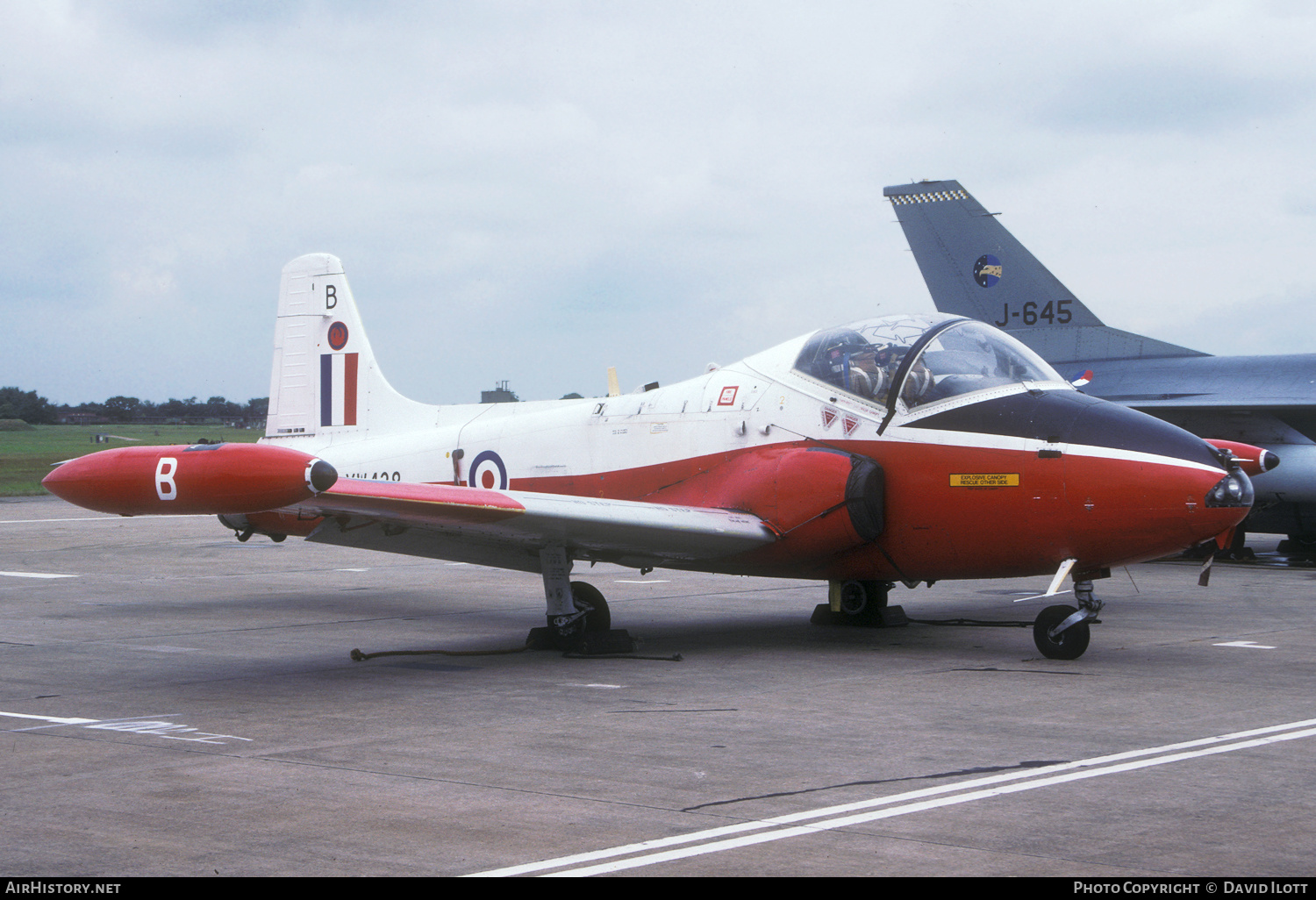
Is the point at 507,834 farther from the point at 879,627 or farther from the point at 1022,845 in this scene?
the point at 879,627

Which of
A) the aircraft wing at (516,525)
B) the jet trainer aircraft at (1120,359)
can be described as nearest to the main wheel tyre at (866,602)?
the aircraft wing at (516,525)

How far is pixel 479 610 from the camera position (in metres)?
13.4

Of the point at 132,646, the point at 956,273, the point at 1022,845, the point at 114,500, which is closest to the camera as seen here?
the point at 1022,845

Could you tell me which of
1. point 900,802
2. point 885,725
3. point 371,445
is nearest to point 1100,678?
point 885,725

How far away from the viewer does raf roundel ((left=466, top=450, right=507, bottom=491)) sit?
1172 cm

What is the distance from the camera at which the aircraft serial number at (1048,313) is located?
22.3 meters

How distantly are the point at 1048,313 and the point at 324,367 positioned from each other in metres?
13.8

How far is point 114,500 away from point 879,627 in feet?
21.9

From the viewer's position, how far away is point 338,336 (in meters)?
13.5

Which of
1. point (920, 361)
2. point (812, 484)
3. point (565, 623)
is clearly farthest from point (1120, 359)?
point (565, 623)

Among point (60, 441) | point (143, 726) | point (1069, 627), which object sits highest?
point (60, 441)

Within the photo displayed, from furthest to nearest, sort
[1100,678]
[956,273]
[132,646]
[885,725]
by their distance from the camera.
Result: [956,273] < [132,646] < [1100,678] < [885,725]

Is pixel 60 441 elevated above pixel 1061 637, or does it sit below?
above

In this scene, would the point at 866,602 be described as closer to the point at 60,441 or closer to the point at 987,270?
the point at 987,270
